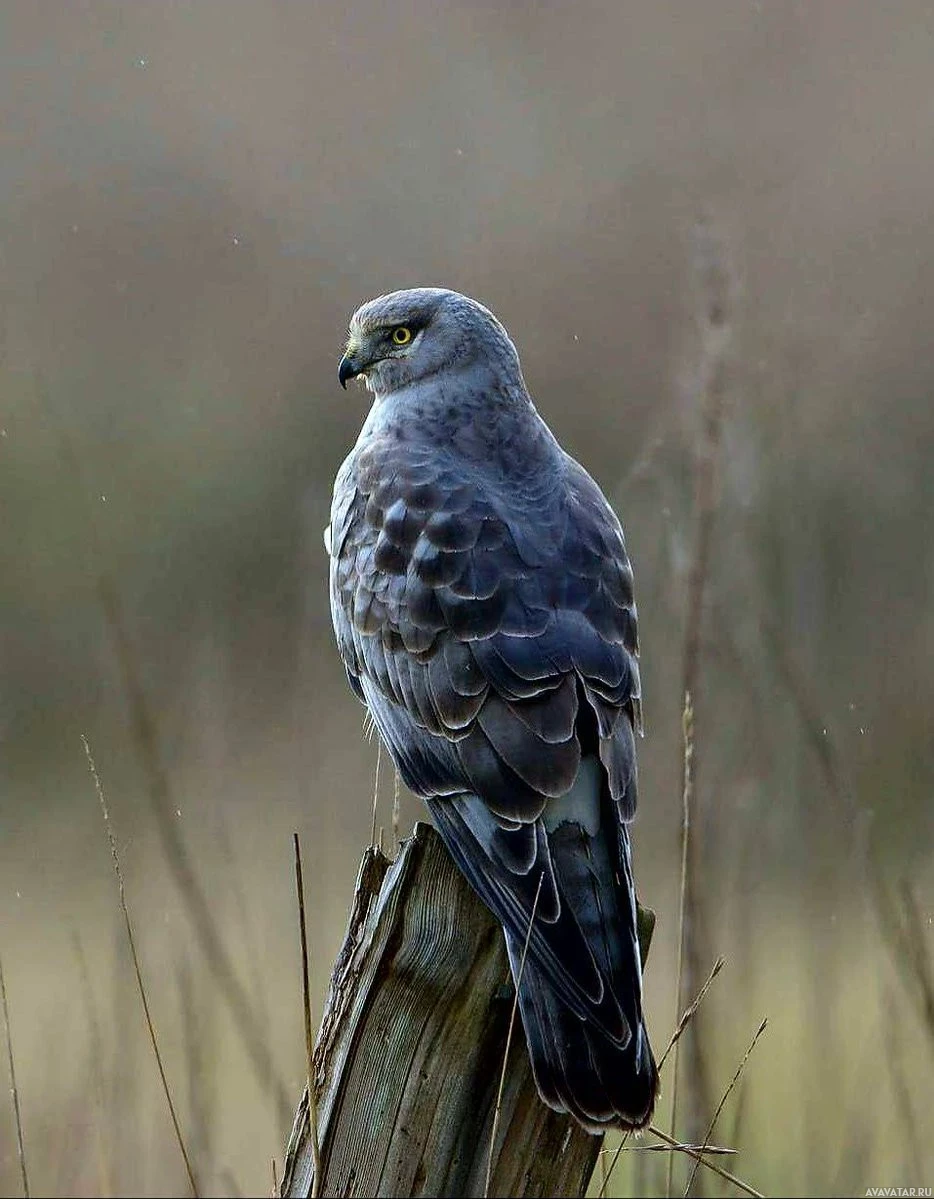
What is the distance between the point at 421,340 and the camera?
417 cm

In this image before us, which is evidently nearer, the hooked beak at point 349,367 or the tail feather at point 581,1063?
the tail feather at point 581,1063

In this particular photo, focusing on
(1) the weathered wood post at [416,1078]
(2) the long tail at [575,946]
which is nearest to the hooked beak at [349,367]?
(2) the long tail at [575,946]

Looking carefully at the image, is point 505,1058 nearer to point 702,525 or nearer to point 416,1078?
point 416,1078

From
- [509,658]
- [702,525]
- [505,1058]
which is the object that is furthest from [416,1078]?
[702,525]

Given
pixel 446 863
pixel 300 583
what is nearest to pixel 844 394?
pixel 300 583

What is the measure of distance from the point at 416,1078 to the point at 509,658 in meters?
0.93

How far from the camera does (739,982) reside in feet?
13.7

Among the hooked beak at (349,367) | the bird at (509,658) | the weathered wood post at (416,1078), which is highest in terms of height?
the hooked beak at (349,367)

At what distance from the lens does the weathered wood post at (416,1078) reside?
8.39 ft

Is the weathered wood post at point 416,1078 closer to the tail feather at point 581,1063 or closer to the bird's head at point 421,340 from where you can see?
the tail feather at point 581,1063

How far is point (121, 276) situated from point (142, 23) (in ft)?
9.76

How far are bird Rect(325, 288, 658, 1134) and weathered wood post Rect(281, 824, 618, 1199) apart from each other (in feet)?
0.28

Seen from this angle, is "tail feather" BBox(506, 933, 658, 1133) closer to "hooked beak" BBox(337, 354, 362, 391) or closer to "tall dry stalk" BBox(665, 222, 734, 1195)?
"tall dry stalk" BBox(665, 222, 734, 1195)

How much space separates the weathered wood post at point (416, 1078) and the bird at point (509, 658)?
8 centimetres
